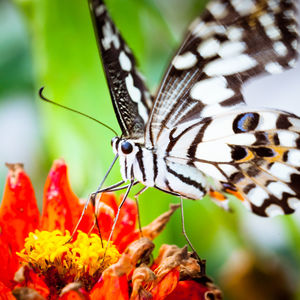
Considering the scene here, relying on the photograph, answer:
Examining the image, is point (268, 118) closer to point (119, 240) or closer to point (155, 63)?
point (119, 240)

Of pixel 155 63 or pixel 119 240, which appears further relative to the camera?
pixel 155 63

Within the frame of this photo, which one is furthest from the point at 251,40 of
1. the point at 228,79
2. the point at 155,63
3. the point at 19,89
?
the point at 19,89

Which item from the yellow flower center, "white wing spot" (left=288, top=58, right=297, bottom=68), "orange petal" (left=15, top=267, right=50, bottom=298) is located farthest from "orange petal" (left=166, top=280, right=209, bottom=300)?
"white wing spot" (left=288, top=58, right=297, bottom=68)

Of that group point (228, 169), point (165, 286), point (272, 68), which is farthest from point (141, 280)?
point (272, 68)

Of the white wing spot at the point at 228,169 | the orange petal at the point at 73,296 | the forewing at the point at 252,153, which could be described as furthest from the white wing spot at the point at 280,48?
the orange petal at the point at 73,296

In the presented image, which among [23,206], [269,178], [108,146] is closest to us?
[23,206]

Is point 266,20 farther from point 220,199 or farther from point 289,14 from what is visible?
point 220,199

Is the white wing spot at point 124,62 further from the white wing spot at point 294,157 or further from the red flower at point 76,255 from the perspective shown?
the white wing spot at point 294,157
